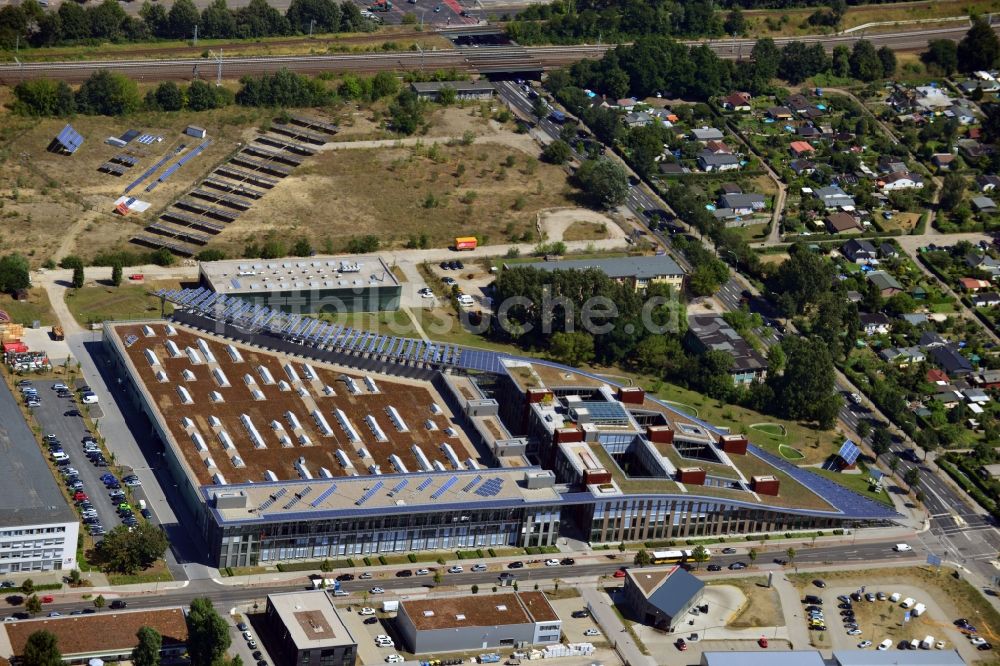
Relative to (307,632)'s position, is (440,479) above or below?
above

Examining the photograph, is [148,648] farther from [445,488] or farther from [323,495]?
[445,488]

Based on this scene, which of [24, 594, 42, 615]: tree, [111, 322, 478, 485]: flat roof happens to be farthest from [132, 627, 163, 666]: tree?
[111, 322, 478, 485]: flat roof

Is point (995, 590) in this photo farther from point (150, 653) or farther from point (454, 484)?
point (150, 653)

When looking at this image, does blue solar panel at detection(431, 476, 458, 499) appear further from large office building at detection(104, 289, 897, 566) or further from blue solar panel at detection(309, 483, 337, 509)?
blue solar panel at detection(309, 483, 337, 509)

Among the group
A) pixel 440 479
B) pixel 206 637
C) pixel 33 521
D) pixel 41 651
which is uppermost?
pixel 440 479

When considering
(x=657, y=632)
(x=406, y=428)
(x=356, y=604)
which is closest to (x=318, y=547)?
(x=356, y=604)

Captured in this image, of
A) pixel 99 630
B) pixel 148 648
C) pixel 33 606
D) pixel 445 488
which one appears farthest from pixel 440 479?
pixel 33 606

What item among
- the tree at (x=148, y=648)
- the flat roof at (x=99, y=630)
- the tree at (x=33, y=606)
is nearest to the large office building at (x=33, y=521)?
the tree at (x=33, y=606)
